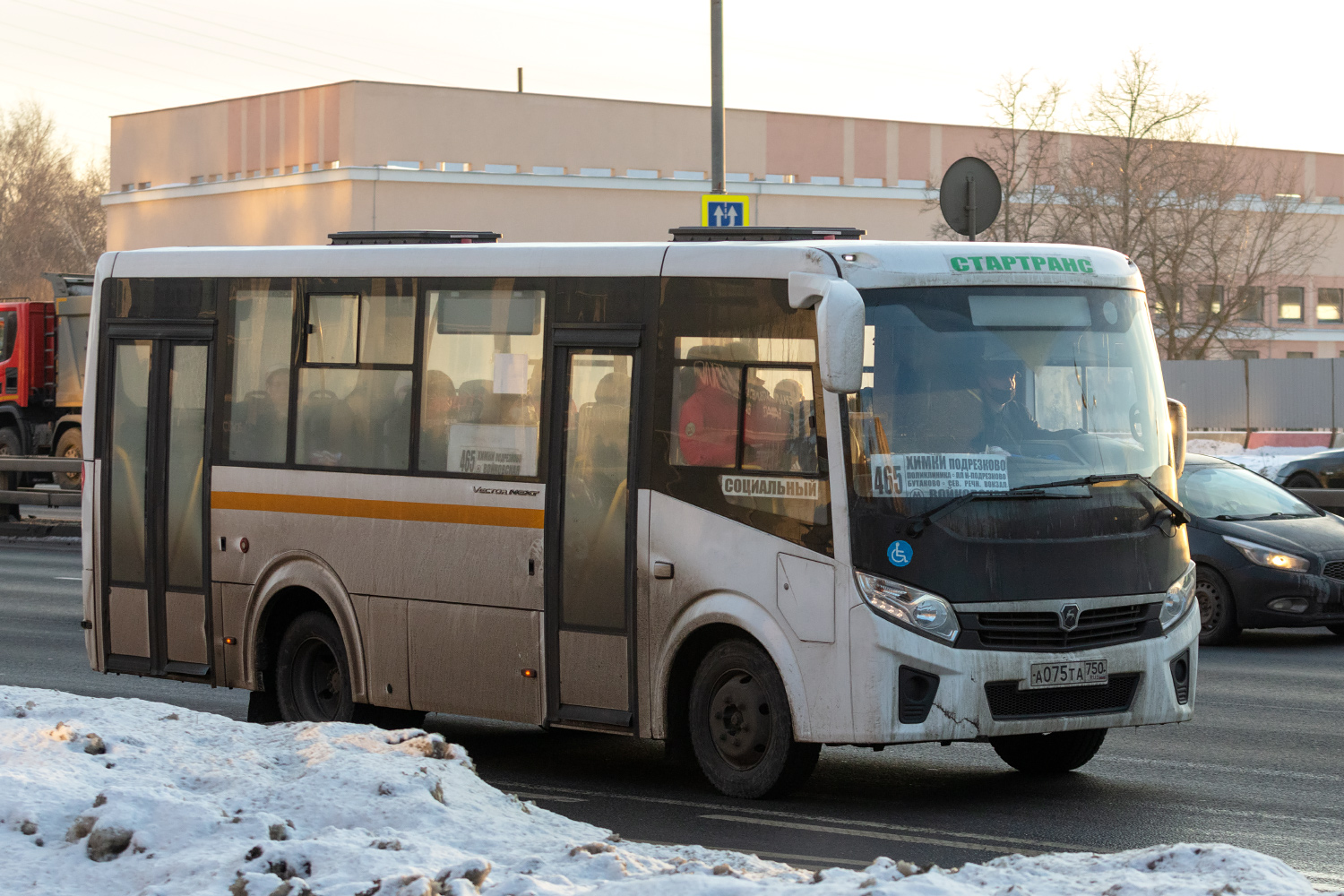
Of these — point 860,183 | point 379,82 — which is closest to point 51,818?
point 379,82

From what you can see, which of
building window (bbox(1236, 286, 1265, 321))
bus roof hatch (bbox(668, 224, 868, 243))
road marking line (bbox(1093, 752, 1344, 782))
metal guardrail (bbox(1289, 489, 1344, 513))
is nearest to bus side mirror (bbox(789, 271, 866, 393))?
bus roof hatch (bbox(668, 224, 868, 243))

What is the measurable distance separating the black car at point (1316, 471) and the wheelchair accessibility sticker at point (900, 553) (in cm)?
2055

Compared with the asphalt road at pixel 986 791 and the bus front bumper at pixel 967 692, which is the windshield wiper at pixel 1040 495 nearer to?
the bus front bumper at pixel 967 692

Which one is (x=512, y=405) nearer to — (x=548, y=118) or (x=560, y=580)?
(x=560, y=580)

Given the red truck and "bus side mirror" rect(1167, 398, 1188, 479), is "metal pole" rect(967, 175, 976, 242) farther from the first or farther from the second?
the red truck

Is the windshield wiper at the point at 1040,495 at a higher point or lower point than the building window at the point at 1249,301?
lower

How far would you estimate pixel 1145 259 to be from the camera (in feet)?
155

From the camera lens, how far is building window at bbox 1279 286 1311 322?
63.6m

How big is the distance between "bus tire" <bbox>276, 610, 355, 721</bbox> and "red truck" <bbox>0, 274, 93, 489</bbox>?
908 inches

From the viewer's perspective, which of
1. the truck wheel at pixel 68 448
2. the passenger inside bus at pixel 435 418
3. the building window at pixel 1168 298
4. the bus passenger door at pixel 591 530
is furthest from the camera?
the building window at pixel 1168 298

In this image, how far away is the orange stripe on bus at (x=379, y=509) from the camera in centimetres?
892

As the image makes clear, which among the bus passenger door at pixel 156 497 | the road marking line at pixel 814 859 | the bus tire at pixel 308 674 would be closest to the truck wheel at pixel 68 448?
the bus passenger door at pixel 156 497

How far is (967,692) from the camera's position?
7621 mm

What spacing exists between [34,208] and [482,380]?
103358 mm
